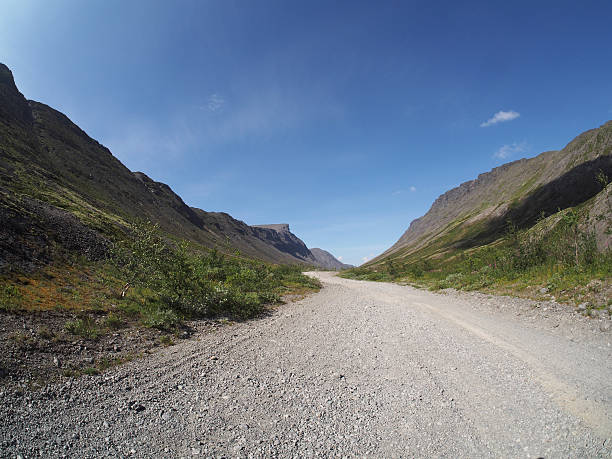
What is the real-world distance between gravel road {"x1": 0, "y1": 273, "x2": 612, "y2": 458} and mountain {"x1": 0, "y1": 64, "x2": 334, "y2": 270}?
9538 mm

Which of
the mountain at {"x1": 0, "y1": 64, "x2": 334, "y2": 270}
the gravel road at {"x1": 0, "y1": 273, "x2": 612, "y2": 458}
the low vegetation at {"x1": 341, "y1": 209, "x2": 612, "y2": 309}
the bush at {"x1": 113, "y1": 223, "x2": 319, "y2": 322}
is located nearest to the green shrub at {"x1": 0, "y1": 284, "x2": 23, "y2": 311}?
the mountain at {"x1": 0, "y1": 64, "x2": 334, "y2": 270}

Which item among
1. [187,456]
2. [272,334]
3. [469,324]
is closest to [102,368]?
[187,456]

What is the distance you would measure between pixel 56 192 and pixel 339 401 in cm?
4679

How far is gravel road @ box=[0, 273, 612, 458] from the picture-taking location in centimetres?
386

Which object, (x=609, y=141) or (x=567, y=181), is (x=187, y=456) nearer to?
(x=567, y=181)

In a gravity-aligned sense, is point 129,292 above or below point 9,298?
below

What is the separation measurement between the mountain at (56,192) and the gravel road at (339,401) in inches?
376

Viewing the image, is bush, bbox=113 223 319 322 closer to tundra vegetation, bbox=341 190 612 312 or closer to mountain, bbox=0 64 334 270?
mountain, bbox=0 64 334 270

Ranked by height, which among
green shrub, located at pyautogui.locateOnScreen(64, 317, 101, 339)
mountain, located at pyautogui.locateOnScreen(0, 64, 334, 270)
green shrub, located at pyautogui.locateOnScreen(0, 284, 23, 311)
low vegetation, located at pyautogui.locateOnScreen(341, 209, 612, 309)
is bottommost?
low vegetation, located at pyautogui.locateOnScreen(341, 209, 612, 309)

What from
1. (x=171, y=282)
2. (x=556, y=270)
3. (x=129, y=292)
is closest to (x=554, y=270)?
(x=556, y=270)

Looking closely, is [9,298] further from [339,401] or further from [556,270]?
[556,270]

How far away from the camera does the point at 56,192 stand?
3619cm

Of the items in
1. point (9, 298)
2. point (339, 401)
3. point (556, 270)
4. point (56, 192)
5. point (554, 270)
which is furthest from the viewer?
point (56, 192)

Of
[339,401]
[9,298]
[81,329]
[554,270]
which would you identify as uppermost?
[9,298]
